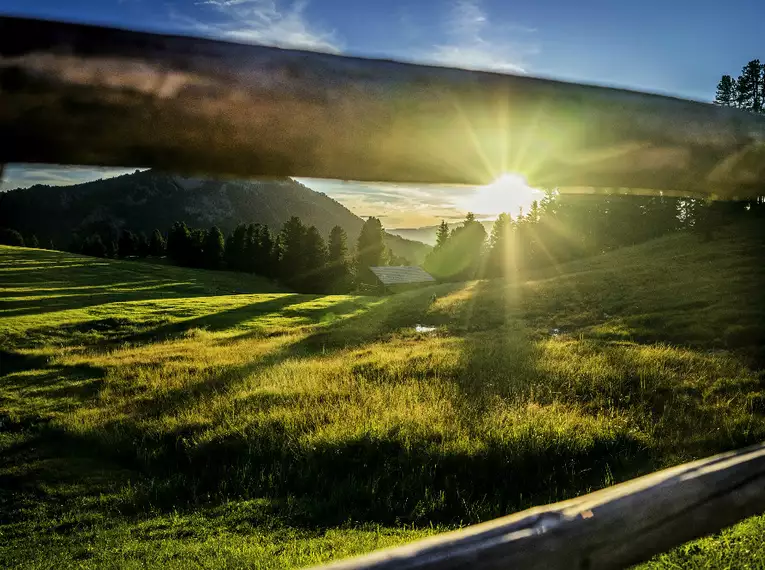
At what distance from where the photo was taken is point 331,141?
1.11 meters

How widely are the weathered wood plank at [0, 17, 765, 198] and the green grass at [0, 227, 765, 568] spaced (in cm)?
451

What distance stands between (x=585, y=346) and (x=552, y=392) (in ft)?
22.9

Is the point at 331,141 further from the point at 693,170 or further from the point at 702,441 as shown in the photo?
the point at 702,441

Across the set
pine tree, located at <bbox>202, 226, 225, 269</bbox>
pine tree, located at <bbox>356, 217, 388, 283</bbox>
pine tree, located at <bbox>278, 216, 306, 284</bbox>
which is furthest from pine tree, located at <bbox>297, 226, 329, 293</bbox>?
pine tree, located at <bbox>202, 226, 225, 269</bbox>

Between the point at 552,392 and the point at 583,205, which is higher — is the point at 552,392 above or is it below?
below

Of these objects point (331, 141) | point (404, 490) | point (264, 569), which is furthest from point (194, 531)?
point (331, 141)

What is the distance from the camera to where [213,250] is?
248 feet

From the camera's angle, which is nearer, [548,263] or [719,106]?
[719,106]

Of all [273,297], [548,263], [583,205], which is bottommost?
[273,297]

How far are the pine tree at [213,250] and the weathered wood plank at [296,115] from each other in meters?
78.0

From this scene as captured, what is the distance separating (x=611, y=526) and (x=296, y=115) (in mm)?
1403

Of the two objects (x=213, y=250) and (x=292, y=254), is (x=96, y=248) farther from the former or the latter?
(x=292, y=254)

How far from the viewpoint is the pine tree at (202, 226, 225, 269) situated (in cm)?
7475

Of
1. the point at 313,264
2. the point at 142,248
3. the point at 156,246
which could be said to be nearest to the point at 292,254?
the point at 313,264
